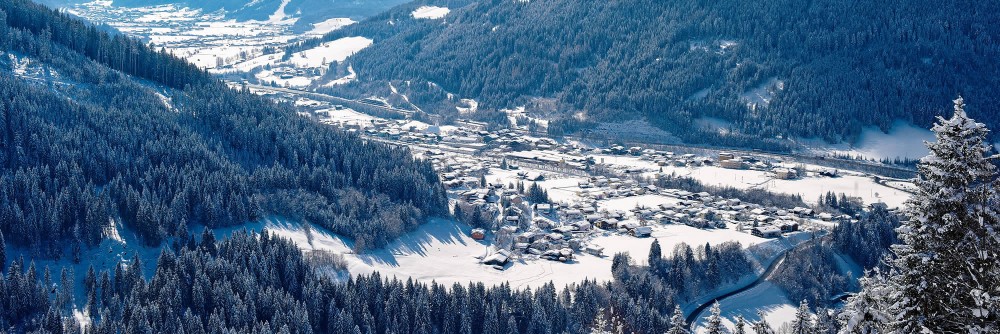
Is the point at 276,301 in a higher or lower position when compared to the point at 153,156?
lower

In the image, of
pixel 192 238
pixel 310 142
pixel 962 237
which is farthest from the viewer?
pixel 310 142

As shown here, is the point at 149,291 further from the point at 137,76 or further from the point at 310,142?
the point at 137,76

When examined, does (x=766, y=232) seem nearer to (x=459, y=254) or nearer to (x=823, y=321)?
(x=459, y=254)

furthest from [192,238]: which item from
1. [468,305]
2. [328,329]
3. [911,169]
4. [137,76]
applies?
[911,169]

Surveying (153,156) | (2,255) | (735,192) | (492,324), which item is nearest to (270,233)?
(153,156)

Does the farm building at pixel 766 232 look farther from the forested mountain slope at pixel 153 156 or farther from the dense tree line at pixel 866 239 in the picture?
the forested mountain slope at pixel 153 156

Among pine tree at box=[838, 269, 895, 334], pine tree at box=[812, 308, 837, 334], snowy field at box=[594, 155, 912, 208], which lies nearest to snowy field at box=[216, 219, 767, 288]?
pine tree at box=[812, 308, 837, 334]
